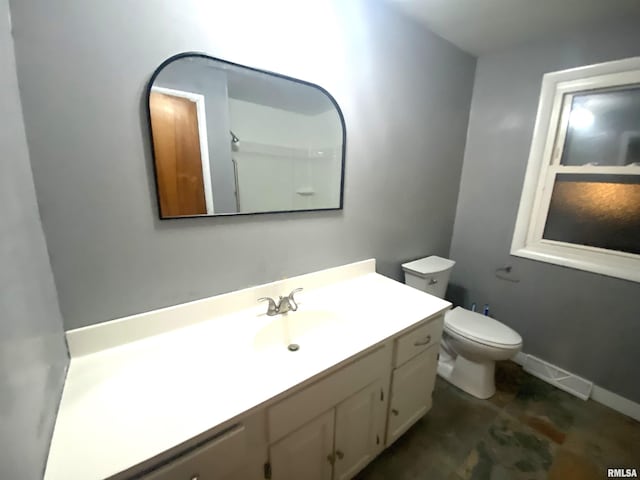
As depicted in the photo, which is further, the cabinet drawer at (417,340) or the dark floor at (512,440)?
the dark floor at (512,440)

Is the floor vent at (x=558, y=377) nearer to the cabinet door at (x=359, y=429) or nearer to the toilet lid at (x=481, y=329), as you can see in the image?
the toilet lid at (x=481, y=329)

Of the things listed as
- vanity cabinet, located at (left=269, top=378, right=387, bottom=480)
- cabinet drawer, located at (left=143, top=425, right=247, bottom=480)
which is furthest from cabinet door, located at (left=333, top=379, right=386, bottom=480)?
cabinet drawer, located at (left=143, top=425, right=247, bottom=480)

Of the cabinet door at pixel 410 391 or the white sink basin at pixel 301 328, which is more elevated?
the white sink basin at pixel 301 328

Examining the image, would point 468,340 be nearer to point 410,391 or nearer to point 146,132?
point 410,391

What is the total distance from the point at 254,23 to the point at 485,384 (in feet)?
7.43

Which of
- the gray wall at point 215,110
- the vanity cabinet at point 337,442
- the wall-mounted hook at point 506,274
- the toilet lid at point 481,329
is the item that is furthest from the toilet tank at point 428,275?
the gray wall at point 215,110

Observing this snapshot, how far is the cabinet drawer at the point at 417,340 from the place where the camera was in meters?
1.15

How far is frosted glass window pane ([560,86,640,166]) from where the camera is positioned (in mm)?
1496

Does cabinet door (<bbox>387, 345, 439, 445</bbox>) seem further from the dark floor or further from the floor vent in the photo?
the floor vent

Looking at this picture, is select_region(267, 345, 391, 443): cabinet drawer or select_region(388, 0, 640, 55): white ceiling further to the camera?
select_region(388, 0, 640, 55): white ceiling

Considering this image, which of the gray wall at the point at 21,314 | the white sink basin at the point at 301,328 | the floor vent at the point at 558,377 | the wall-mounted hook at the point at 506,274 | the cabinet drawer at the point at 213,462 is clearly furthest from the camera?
the wall-mounted hook at the point at 506,274

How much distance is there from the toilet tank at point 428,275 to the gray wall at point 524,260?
467mm

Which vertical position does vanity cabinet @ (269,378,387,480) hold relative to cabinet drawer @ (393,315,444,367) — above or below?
below

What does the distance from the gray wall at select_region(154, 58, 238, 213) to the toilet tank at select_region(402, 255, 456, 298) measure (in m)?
1.20
